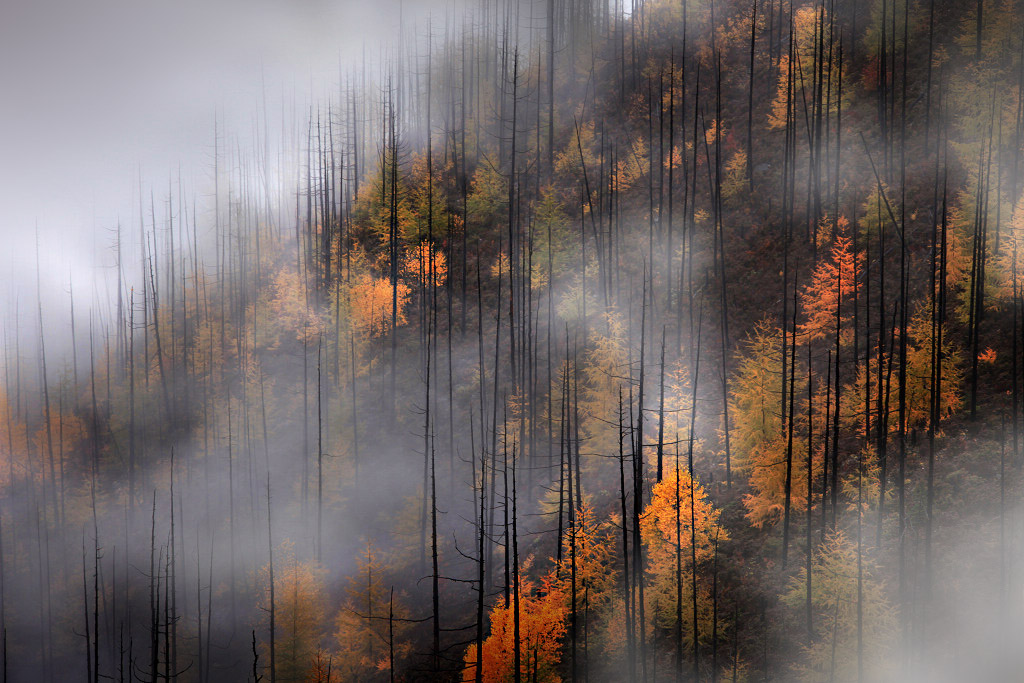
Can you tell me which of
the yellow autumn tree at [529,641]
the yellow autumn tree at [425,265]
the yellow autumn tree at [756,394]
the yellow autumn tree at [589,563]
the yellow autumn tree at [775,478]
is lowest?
the yellow autumn tree at [529,641]

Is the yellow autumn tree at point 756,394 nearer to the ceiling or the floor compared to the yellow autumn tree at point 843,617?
nearer to the ceiling

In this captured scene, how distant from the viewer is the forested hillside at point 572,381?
86.3 feet

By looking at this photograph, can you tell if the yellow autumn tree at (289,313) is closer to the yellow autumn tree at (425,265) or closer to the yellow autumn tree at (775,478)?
the yellow autumn tree at (425,265)

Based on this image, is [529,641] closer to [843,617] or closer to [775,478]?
[843,617]

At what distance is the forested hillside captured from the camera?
2631 centimetres

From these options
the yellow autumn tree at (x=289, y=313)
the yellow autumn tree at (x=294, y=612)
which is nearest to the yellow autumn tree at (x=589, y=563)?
the yellow autumn tree at (x=294, y=612)

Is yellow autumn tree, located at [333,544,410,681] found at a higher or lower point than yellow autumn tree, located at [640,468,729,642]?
lower

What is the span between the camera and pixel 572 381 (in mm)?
39781

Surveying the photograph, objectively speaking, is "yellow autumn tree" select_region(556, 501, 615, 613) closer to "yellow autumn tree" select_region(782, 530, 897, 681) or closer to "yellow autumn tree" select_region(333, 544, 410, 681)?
"yellow autumn tree" select_region(782, 530, 897, 681)

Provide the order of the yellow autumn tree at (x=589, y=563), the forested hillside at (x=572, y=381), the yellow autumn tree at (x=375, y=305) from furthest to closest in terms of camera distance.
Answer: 1. the yellow autumn tree at (x=375, y=305)
2. the yellow autumn tree at (x=589, y=563)
3. the forested hillside at (x=572, y=381)

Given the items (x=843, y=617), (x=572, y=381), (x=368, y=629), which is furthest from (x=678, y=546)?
(x=368, y=629)

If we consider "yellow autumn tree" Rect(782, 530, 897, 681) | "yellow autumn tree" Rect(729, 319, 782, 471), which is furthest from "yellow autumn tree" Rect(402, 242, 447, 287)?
"yellow autumn tree" Rect(782, 530, 897, 681)

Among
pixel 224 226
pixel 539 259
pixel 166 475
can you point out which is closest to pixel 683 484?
pixel 539 259

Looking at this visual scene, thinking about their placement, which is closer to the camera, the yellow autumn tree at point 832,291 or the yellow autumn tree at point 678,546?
the yellow autumn tree at point 678,546
